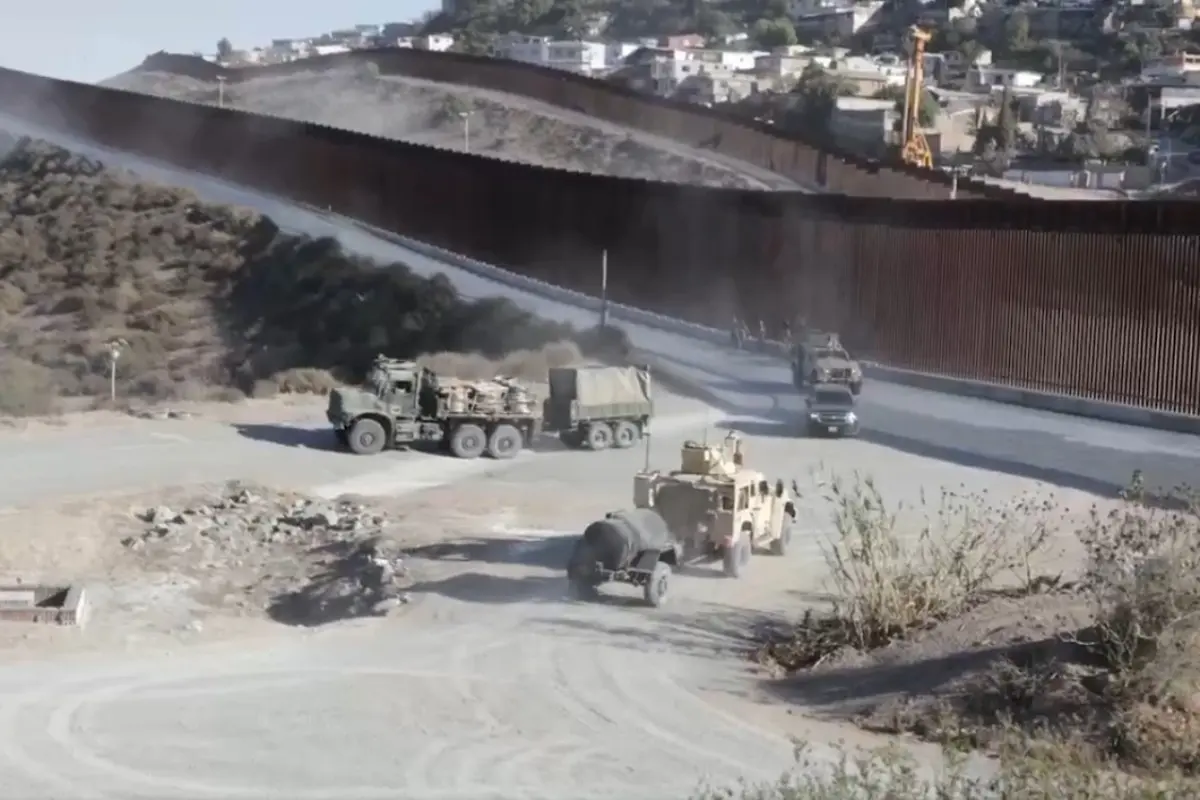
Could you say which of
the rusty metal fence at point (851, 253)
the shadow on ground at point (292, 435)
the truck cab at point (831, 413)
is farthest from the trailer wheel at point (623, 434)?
the rusty metal fence at point (851, 253)

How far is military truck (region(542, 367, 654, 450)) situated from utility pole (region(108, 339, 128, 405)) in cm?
1088

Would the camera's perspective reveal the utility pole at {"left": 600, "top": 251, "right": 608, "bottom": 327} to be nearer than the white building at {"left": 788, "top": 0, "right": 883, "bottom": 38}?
Yes

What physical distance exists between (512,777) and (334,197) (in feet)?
158

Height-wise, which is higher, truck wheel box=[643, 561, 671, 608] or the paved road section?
the paved road section

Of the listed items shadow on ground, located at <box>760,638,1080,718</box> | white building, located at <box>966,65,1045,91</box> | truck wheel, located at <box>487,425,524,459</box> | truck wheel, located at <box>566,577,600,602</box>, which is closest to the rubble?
truck wheel, located at <box>566,577,600,602</box>

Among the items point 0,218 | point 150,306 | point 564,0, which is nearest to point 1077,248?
point 150,306

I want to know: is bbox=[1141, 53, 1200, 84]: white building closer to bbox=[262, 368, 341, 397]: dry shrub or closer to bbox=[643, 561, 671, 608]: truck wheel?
bbox=[262, 368, 341, 397]: dry shrub

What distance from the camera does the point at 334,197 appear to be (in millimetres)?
59344

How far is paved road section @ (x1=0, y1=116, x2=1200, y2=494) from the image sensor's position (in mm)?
27984

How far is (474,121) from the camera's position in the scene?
8406 cm

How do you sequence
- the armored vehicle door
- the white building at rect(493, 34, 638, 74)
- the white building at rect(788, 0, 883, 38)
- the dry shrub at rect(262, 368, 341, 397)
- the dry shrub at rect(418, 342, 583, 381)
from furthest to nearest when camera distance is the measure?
the white building at rect(788, 0, 883, 38) < the white building at rect(493, 34, 638, 74) < the dry shrub at rect(262, 368, 341, 397) < the dry shrub at rect(418, 342, 583, 381) < the armored vehicle door

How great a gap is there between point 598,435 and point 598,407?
53 cm

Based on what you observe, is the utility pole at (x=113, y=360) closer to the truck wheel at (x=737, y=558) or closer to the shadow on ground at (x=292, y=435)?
the shadow on ground at (x=292, y=435)

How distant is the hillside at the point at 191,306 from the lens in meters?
42.6
